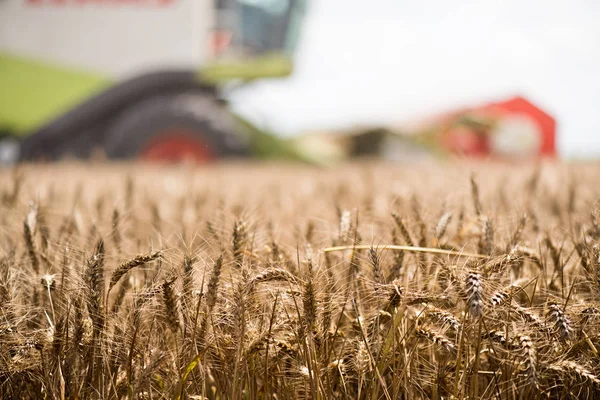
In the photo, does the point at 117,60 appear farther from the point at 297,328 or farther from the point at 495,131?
the point at 297,328

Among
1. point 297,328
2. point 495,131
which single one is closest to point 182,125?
point 495,131

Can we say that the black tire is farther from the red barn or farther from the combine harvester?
the red barn

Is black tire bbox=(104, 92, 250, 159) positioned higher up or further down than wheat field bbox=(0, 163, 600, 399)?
higher up

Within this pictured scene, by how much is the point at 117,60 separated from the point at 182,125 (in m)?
1.21

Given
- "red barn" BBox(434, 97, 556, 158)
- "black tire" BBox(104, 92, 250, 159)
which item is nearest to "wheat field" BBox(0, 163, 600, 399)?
"black tire" BBox(104, 92, 250, 159)

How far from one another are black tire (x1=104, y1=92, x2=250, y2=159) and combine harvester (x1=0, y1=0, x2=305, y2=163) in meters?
0.04

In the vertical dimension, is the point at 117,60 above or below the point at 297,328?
above

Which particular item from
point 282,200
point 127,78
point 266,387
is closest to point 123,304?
point 266,387

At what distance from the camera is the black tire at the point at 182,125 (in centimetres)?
528

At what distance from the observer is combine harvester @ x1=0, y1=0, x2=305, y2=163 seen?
5.66 metres

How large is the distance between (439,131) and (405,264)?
235 inches

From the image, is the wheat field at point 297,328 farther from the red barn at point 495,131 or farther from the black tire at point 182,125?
the red barn at point 495,131

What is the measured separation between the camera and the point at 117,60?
19.5 feet

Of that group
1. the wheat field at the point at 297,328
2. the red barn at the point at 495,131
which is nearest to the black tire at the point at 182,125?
the red barn at the point at 495,131
